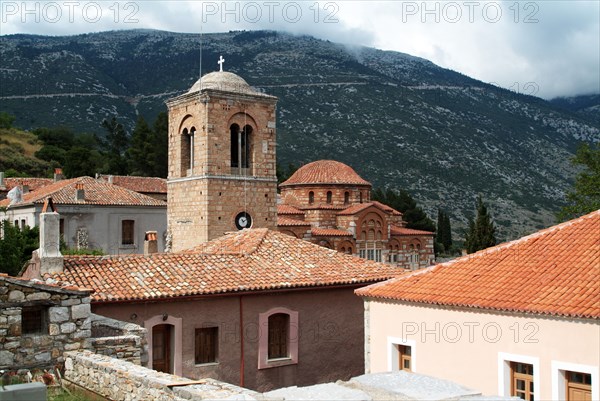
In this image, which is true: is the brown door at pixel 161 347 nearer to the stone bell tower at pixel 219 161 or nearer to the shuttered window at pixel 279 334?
the shuttered window at pixel 279 334

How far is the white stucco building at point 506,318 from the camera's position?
10.0m

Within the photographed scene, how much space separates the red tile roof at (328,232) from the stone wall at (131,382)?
107 feet

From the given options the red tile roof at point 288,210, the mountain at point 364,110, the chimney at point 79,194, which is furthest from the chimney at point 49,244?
the mountain at point 364,110

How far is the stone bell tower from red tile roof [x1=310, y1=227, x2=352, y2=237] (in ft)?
60.1

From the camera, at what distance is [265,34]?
13950 centimetres

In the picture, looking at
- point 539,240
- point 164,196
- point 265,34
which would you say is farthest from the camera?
point 265,34

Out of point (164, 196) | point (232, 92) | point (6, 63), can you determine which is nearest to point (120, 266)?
point (232, 92)

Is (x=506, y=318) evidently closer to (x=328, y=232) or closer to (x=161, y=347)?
(x=161, y=347)

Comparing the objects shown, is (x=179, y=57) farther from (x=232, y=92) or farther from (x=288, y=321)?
(x=288, y=321)

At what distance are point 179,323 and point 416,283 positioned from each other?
4810mm

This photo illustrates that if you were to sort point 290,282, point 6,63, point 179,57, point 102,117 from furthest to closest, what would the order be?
point 179,57 → point 6,63 → point 102,117 → point 290,282

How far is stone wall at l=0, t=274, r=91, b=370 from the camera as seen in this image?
9156mm

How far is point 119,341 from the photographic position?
10.2m

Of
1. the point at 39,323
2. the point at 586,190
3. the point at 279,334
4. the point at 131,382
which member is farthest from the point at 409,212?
the point at 131,382
